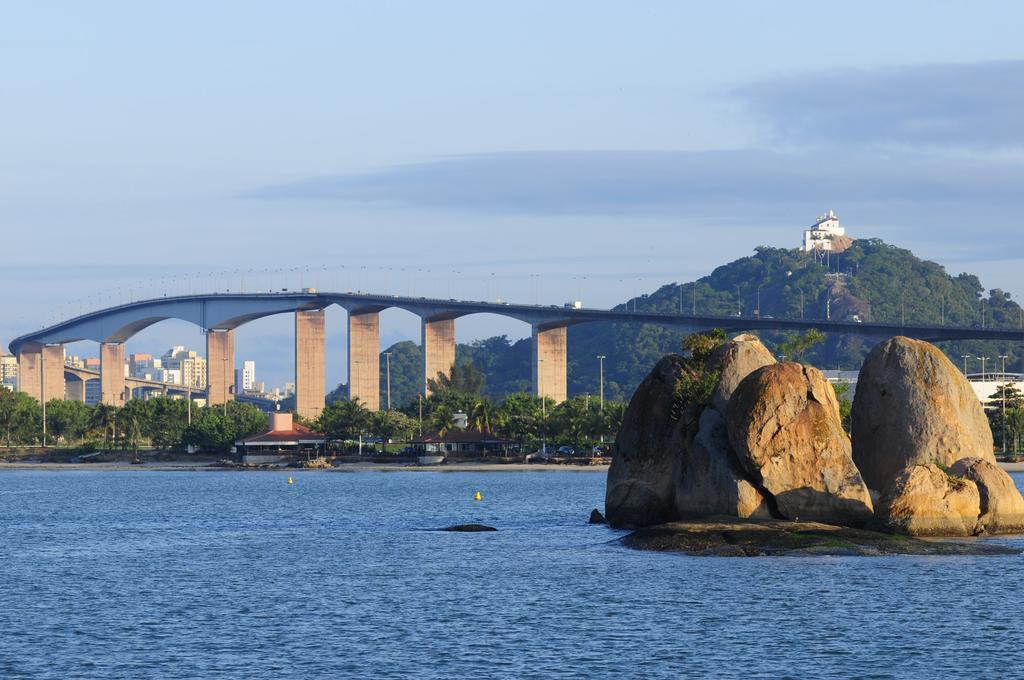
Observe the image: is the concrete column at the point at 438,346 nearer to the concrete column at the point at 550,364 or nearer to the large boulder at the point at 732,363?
the concrete column at the point at 550,364

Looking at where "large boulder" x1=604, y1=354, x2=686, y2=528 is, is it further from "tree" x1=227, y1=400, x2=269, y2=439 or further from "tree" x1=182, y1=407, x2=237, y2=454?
"tree" x1=227, y1=400, x2=269, y2=439

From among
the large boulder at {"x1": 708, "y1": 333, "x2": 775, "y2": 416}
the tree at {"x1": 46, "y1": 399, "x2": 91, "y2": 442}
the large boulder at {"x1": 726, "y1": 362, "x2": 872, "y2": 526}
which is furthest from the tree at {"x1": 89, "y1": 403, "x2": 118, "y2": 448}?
the large boulder at {"x1": 726, "y1": 362, "x2": 872, "y2": 526}

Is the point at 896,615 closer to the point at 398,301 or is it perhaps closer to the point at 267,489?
the point at 267,489

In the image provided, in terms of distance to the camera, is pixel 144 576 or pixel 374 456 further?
pixel 374 456

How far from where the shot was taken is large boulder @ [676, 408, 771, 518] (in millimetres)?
53594

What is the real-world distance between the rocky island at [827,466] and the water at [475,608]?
197 centimetres

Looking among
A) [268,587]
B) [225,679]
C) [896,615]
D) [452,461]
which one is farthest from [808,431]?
[452,461]

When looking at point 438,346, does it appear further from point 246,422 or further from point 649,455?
point 649,455

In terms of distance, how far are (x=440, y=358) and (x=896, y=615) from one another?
465ft

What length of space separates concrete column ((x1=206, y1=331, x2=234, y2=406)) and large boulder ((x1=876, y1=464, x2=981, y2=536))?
142049 mm

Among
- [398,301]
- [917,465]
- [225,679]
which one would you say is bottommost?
[225,679]

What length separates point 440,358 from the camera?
593ft

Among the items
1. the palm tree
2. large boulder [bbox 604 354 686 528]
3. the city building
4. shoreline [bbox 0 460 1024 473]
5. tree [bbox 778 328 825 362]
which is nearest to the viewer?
large boulder [bbox 604 354 686 528]

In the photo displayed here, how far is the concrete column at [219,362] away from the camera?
18875 centimetres
